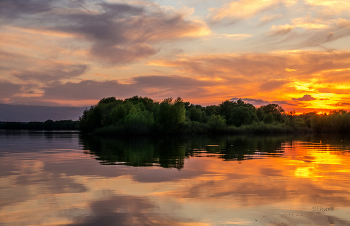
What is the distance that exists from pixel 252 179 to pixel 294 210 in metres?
4.80

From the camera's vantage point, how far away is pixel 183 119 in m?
86.1

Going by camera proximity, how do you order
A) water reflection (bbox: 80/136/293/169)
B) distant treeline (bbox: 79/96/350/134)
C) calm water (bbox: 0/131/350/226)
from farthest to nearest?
distant treeline (bbox: 79/96/350/134)
water reflection (bbox: 80/136/293/169)
calm water (bbox: 0/131/350/226)

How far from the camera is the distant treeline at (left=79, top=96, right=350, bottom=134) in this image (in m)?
83.2

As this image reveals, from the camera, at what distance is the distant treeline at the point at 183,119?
83188 millimetres

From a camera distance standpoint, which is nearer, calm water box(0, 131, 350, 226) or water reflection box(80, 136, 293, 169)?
calm water box(0, 131, 350, 226)

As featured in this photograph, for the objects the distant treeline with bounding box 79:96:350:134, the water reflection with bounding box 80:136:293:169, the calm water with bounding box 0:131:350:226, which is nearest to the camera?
the calm water with bounding box 0:131:350:226

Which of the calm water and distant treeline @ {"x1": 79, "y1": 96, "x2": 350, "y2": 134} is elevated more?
distant treeline @ {"x1": 79, "y1": 96, "x2": 350, "y2": 134}

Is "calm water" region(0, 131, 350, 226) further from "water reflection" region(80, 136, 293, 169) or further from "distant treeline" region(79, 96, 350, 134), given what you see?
"distant treeline" region(79, 96, 350, 134)

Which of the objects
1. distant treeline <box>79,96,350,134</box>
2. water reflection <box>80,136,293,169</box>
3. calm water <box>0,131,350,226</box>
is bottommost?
water reflection <box>80,136,293,169</box>

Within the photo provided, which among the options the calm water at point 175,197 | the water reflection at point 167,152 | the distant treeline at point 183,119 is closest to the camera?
the calm water at point 175,197

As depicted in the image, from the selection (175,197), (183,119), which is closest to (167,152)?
(175,197)

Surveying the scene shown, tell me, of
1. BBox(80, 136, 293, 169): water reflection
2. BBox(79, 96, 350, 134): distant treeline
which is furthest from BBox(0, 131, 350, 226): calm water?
BBox(79, 96, 350, 134): distant treeline

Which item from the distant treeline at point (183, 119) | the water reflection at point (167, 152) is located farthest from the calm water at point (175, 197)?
the distant treeline at point (183, 119)

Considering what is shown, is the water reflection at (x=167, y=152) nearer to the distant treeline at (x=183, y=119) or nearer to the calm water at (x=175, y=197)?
the calm water at (x=175, y=197)
